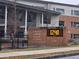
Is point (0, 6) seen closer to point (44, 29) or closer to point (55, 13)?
point (55, 13)

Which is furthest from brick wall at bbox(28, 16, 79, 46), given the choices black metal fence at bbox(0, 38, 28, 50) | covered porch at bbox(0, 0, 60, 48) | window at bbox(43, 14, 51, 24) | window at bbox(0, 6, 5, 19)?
window at bbox(43, 14, 51, 24)

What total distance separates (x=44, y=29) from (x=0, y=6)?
23.7 m

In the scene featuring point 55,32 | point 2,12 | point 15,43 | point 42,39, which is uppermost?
point 2,12

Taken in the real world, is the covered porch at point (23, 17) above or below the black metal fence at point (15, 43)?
above

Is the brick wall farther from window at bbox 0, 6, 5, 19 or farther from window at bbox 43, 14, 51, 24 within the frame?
window at bbox 43, 14, 51, 24

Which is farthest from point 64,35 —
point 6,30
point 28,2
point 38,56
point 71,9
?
point 71,9

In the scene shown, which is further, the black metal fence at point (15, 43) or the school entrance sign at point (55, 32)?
the school entrance sign at point (55, 32)

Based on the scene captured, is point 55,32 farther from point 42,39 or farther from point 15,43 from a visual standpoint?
point 15,43

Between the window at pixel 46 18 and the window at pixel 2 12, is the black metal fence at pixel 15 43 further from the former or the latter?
the window at pixel 46 18

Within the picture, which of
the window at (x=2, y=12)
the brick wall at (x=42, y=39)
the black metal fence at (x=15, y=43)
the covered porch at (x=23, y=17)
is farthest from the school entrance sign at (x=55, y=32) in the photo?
the window at (x=2, y=12)

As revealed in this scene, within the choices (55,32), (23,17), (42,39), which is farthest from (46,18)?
(55,32)

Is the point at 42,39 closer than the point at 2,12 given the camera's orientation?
Yes

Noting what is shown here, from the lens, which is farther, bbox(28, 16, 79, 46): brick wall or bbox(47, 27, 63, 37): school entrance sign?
bbox(28, 16, 79, 46): brick wall

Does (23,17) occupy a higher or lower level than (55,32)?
higher
